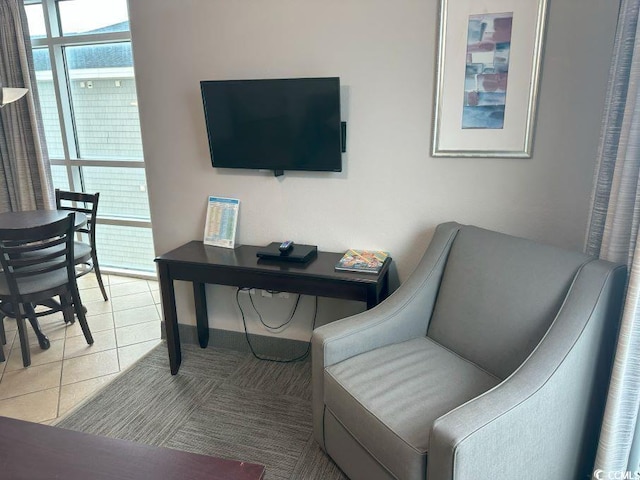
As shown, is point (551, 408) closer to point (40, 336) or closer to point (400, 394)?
point (400, 394)

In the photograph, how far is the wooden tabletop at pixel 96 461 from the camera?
1.27 metres

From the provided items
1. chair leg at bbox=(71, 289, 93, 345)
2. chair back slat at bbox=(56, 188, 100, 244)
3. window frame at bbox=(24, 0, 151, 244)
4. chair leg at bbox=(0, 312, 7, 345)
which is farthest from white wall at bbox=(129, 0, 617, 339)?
window frame at bbox=(24, 0, 151, 244)

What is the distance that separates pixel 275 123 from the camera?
2.28m

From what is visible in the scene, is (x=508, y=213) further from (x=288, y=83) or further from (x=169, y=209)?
(x=169, y=209)

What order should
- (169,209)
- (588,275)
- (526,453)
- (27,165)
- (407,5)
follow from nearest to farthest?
(526,453), (588,275), (407,5), (169,209), (27,165)

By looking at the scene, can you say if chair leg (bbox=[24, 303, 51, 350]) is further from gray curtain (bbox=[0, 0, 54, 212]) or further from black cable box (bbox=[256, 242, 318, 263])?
black cable box (bbox=[256, 242, 318, 263])

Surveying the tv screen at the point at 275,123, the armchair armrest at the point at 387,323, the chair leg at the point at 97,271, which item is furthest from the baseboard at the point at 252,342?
the chair leg at the point at 97,271

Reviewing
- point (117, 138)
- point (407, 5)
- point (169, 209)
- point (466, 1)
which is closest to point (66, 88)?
point (117, 138)

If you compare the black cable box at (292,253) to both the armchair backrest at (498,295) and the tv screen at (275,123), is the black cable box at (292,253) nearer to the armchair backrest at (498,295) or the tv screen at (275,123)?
the tv screen at (275,123)

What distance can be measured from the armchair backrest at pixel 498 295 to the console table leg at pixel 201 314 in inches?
57.3

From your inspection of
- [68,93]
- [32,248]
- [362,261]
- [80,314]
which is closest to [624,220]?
[362,261]

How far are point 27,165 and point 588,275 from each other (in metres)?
4.33

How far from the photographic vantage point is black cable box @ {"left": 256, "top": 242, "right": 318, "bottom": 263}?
2281 mm

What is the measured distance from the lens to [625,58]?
5.02 feet
